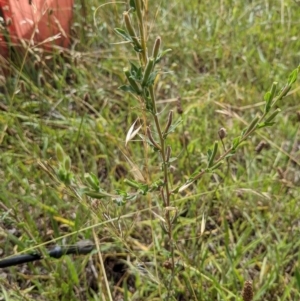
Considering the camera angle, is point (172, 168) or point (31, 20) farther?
point (31, 20)

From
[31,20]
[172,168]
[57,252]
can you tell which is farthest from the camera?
[31,20]

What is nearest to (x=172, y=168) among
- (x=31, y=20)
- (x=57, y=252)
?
(x=57, y=252)

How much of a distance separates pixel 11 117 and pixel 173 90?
1.96ft

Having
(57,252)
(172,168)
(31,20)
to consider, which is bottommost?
(57,252)

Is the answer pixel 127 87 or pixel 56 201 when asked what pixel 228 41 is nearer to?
pixel 56 201

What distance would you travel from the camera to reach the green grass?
1106 millimetres

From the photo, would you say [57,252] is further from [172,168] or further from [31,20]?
[31,20]

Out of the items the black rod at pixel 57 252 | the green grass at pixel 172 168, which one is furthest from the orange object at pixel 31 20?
the black rod at pixel 57 252

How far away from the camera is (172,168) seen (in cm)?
104

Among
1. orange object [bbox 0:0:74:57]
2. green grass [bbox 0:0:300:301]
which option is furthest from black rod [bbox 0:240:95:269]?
orange object [bbox 0:0:74:57]

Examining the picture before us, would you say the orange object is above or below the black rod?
above

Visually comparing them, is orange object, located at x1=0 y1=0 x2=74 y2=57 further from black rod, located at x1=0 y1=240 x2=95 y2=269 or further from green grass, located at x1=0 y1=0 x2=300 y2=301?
black rod, located at x1=0 y1=240 x2=95 y2=269

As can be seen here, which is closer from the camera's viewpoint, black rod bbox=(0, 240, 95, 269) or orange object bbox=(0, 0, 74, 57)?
black rod bbox=(0, 240, 95, 269)

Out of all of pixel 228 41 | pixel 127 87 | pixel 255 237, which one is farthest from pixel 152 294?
pixel 228 41
